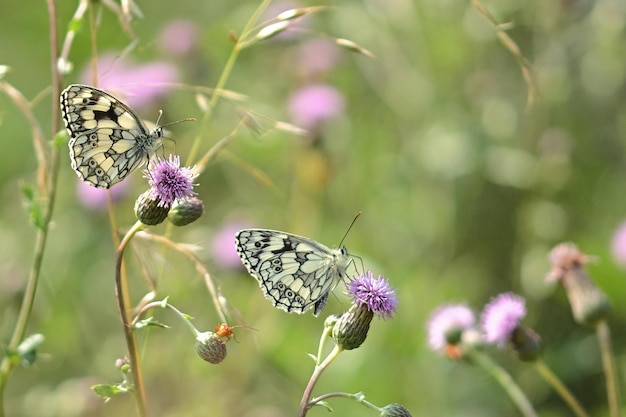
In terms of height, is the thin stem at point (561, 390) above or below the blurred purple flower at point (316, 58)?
below

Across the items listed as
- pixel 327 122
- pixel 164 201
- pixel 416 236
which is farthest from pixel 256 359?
pixel 164 201

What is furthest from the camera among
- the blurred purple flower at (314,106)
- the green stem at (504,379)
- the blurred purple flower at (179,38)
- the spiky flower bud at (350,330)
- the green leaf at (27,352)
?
the blurred purple flower at (179,38)

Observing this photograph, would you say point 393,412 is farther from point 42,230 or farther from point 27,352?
point 42,230

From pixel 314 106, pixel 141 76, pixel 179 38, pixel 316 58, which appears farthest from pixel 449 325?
pixel 179 38

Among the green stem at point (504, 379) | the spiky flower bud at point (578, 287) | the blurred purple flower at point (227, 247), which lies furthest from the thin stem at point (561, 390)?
the blurred purple flower at point (227, 247)

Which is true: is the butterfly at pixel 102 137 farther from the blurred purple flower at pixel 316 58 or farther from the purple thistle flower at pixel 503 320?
the blurred purple flower at pixel 316 58

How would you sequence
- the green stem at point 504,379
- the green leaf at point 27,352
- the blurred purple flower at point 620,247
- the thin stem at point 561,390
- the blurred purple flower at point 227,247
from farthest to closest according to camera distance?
the blurred purple flower at point 227,247 < the blurred purple flower at point 620,247 < the green stem at point 504,379 < the thin stem at point 561,390 < the green leaf at point 27,352

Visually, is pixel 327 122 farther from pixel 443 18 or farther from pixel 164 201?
pixel 164 201

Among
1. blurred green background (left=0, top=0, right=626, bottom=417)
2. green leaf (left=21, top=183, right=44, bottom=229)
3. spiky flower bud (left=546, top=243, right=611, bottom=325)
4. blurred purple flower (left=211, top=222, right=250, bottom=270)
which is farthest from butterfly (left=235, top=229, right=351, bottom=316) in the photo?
blurred purple flower (left=211, top=222, right=250, bottom=270)
